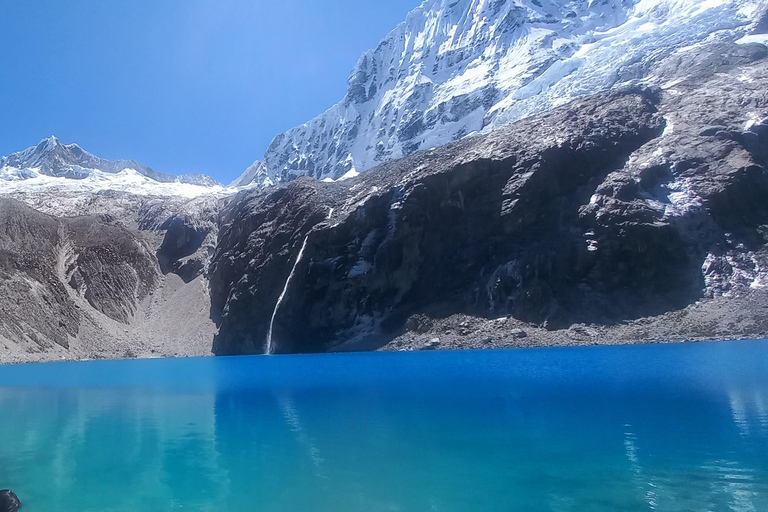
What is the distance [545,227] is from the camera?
67.6 meters

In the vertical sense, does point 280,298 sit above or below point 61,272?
below

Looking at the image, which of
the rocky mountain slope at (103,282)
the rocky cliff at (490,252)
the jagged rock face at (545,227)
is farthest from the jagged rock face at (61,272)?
the jagged rock face at (545,227)

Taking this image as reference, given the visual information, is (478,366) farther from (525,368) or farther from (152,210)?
(152,210)

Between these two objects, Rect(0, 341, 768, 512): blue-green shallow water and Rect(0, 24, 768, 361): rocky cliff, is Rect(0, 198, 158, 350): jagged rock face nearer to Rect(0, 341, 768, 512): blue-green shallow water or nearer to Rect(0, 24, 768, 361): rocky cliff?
Rect(0, 24, 768, 361): rocky cliff

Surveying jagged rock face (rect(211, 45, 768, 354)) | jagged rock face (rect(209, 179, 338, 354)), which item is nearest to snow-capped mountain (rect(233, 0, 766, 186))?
jagged rock face (rect(211, 45, 768, 354))

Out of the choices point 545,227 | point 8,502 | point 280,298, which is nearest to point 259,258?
point 280,298

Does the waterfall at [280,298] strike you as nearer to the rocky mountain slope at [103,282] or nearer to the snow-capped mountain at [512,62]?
the rocky mountain slope at [103,282]

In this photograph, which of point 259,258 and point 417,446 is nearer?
point 417,446

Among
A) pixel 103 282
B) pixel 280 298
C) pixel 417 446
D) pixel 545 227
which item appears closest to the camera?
pixel 417 446

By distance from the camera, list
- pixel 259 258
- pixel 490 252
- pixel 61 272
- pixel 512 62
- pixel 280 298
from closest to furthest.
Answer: pixel 490 252
pixel 280 298
pixel 259 258
pixel 61 272
pixel 512 62

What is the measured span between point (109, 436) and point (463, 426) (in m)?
10.7

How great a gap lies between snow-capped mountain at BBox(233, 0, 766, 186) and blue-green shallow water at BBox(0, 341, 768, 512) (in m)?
76.2

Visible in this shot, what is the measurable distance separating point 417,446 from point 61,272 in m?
89.8

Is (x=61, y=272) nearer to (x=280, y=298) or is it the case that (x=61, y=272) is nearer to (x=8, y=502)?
(x=280, y=298)
